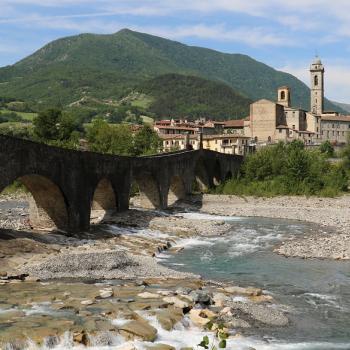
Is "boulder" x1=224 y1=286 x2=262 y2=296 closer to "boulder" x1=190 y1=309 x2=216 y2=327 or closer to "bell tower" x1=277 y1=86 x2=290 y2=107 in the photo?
"boulder" x1=190 y1=309 x2=216 y2=327

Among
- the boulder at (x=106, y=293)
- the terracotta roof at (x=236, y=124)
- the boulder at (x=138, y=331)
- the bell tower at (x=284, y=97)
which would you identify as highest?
the bell tower at (x=284, y=97)

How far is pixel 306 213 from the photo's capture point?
47500 mm

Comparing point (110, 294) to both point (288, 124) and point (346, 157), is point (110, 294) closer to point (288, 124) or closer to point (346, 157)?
point (346, 157)

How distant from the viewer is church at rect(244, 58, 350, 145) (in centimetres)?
11425

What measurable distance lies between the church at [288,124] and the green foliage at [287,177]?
41.3 m

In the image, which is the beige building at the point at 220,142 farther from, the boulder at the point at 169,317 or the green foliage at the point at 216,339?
the green foliage at the point at 216,339

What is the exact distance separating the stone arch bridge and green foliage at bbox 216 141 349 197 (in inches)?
529

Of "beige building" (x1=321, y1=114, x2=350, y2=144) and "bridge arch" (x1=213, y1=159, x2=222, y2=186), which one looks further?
"beige building" (x1=321, y1=114, x2=350, y2=144)

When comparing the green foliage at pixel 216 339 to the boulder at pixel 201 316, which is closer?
the green foliage at pixel 216 339

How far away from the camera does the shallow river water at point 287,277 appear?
52.4ft

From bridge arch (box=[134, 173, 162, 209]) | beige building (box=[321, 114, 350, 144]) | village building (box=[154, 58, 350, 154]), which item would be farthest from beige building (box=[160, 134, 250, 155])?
bridge arch (box=[134, 173, 162, 209])

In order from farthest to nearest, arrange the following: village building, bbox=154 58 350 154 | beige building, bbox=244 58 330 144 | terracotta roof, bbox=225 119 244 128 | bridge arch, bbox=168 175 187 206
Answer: terracotta roof, bbox=225 119 244 128
beige building, bbox=244 58 330 144
village building, bbox=154 58 350 154
bridge arch, bbox=168 175 187 206

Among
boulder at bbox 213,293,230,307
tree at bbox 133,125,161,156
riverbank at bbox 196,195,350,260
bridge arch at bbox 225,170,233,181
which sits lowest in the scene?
riverbank at bbox 196,195,350,260

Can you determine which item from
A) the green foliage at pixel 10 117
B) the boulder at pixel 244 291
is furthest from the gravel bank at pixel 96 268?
the green foliage at pixel 10 117
